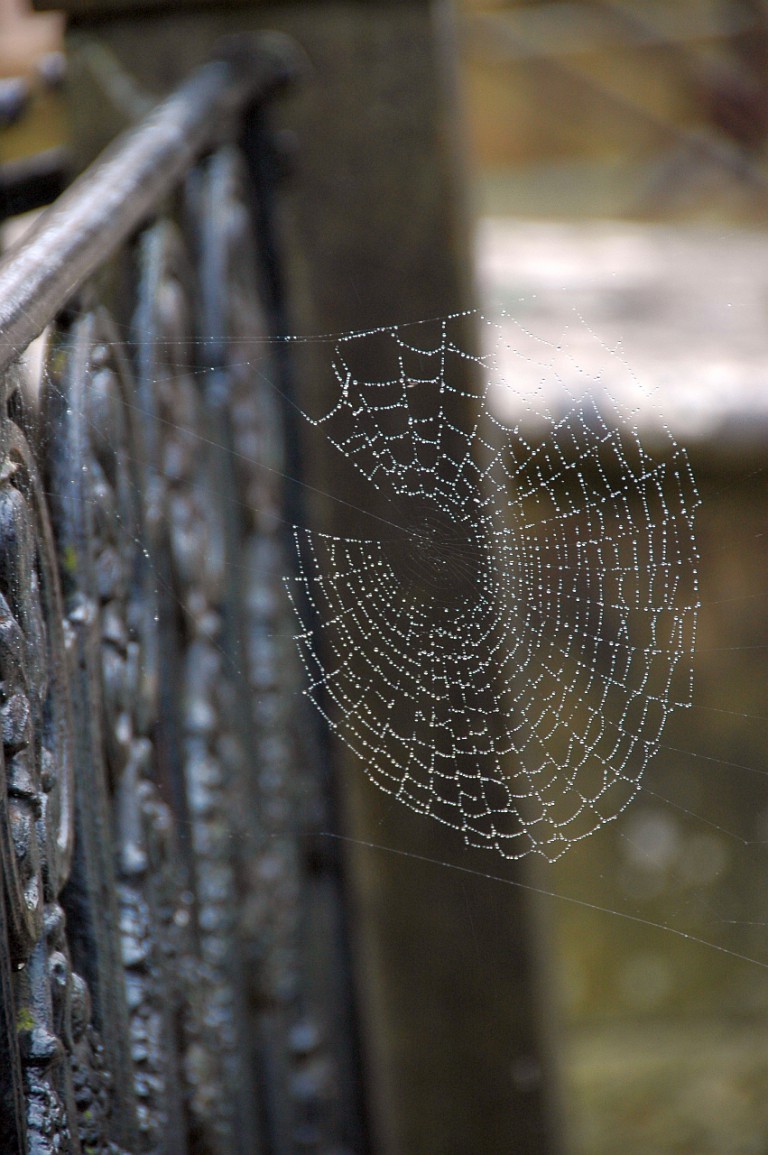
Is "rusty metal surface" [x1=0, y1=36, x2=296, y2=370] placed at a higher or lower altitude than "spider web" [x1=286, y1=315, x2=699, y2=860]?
higher

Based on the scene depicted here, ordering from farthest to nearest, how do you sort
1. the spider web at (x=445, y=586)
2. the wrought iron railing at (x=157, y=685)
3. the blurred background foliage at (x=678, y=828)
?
1. the blurred background foliage at (x=678, y=828)
2. the spider web at (x=445, y=586)
3. the wrought iron railing at (x=157, y=685)

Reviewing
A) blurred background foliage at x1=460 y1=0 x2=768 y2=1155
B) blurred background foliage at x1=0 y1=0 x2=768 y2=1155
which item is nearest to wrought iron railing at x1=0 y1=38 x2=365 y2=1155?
blurred background foliage at x1=0 y1=0 x2=768 y2=1155

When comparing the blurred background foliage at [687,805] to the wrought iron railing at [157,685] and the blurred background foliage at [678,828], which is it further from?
the wrought iron railing at [157,685]

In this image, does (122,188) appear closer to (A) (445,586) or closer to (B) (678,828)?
(A) (445,586)

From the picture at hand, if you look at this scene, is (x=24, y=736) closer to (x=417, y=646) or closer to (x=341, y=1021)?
(x=417, y=646)

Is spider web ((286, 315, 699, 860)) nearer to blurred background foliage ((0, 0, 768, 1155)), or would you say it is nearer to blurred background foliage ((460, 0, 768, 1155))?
blurred background foliage ((0, 0, 768, 1155))

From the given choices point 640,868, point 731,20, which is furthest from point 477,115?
point 640,868

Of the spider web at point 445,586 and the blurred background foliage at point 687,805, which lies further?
the blurred background foliage at point 687,805

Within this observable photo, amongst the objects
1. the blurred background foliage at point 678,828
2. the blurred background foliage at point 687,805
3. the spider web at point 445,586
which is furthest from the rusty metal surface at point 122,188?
the blurred background foliage at point 687,805

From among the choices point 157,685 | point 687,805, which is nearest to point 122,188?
point 157,685
